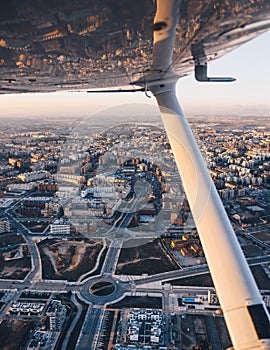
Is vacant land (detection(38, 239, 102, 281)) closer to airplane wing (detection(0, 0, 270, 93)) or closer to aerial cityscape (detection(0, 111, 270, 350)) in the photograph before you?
aerial cityscape (detection(0, 111, 270, 350))

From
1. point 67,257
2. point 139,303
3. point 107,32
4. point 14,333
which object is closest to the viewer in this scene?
point 107,32

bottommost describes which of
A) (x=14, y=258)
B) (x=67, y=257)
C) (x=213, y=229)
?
(x=213, y=229)

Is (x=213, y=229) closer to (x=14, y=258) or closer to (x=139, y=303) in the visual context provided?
(x=139, y=303)

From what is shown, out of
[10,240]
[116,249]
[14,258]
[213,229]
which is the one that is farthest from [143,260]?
[213,229]

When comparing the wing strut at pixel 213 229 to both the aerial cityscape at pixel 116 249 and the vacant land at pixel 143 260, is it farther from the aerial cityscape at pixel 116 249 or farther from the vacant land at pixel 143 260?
the vacant land at pixel 143 260

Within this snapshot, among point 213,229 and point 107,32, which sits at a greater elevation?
point 107,32

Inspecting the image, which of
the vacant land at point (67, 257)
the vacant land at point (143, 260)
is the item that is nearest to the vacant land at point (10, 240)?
the vacant land at point (67, 257)

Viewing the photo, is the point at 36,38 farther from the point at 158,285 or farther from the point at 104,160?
the point at 104,160
